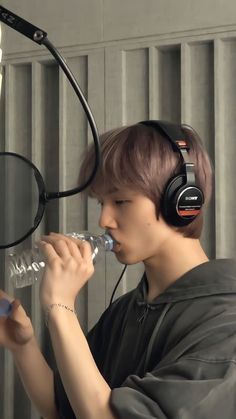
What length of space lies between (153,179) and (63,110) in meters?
0.87

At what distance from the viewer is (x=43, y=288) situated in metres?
0.95

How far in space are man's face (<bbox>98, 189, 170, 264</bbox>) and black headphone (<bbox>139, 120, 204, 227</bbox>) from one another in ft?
0.09

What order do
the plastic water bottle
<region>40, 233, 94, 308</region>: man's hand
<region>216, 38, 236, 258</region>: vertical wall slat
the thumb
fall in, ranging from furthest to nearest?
<region>216, 38, 236, 258</region>: vertical wall slat
the thumb
the plastic water bottle
<region>40, 233, 94, 308</region>: man's hand

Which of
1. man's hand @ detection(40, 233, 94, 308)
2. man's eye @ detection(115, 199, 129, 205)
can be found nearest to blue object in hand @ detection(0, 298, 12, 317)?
man's hand @ detection(40, 233, 94, 308)

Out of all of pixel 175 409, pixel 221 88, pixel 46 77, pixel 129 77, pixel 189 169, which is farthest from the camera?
pixel 46 77

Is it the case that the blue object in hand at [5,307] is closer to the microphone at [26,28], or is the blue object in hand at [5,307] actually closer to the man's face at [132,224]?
the man's face at [132,224]

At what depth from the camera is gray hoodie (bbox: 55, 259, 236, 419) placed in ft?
2.82

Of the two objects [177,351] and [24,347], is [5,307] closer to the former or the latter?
[24,347]

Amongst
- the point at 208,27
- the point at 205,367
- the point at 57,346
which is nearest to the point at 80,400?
the point at 57,346

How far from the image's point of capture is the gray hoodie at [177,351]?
86 cm

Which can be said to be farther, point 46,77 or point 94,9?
point 46,77

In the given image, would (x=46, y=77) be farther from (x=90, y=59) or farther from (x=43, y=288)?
(x=43, y=288)

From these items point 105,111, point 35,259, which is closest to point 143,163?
point 35,259

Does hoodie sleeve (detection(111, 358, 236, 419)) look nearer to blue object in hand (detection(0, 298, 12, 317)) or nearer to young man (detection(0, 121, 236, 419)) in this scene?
young man (detection(0, 121, 236, 419))
